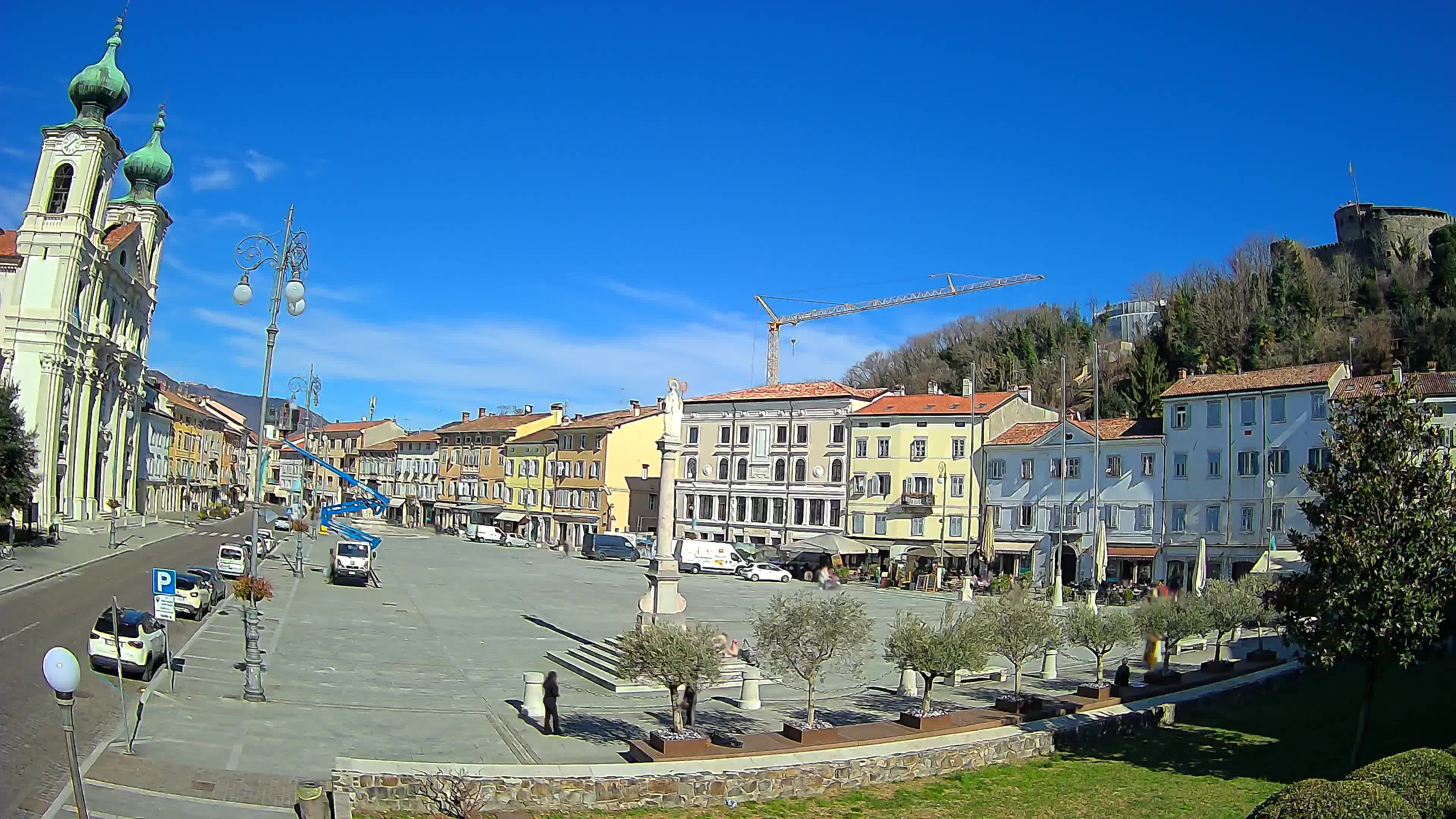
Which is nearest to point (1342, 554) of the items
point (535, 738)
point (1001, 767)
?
point (1001, 767)

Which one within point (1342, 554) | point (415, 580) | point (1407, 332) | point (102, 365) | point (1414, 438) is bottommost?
point (415, 580)

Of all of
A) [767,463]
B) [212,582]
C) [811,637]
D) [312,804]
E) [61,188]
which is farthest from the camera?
[767,463]

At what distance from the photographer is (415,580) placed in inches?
1859

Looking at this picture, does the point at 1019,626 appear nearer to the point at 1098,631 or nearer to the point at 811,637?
the point at 1098,631

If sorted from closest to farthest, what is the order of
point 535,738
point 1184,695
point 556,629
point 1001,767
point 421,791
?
1. point 421,791
2. point 1001,767
3. point 535,738
4. point 1184,695
5. point 556,629

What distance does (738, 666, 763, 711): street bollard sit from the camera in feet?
68.3

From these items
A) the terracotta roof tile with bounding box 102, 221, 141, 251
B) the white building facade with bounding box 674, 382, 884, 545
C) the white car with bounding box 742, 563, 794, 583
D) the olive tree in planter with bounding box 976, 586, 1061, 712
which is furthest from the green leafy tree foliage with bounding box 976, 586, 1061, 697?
the terracotta roof tile with bounding box 102, 221, 141, 251

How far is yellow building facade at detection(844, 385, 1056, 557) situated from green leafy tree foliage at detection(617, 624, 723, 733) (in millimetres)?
47175

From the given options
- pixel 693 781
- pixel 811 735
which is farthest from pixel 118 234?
pixel 693 781

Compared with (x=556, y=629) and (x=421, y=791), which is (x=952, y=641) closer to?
(x=421, y=791)

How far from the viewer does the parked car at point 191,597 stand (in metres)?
29.5

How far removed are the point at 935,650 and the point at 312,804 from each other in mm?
10428

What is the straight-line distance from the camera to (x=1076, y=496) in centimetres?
Answer: 5844

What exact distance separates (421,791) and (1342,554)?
1327 centimetres
